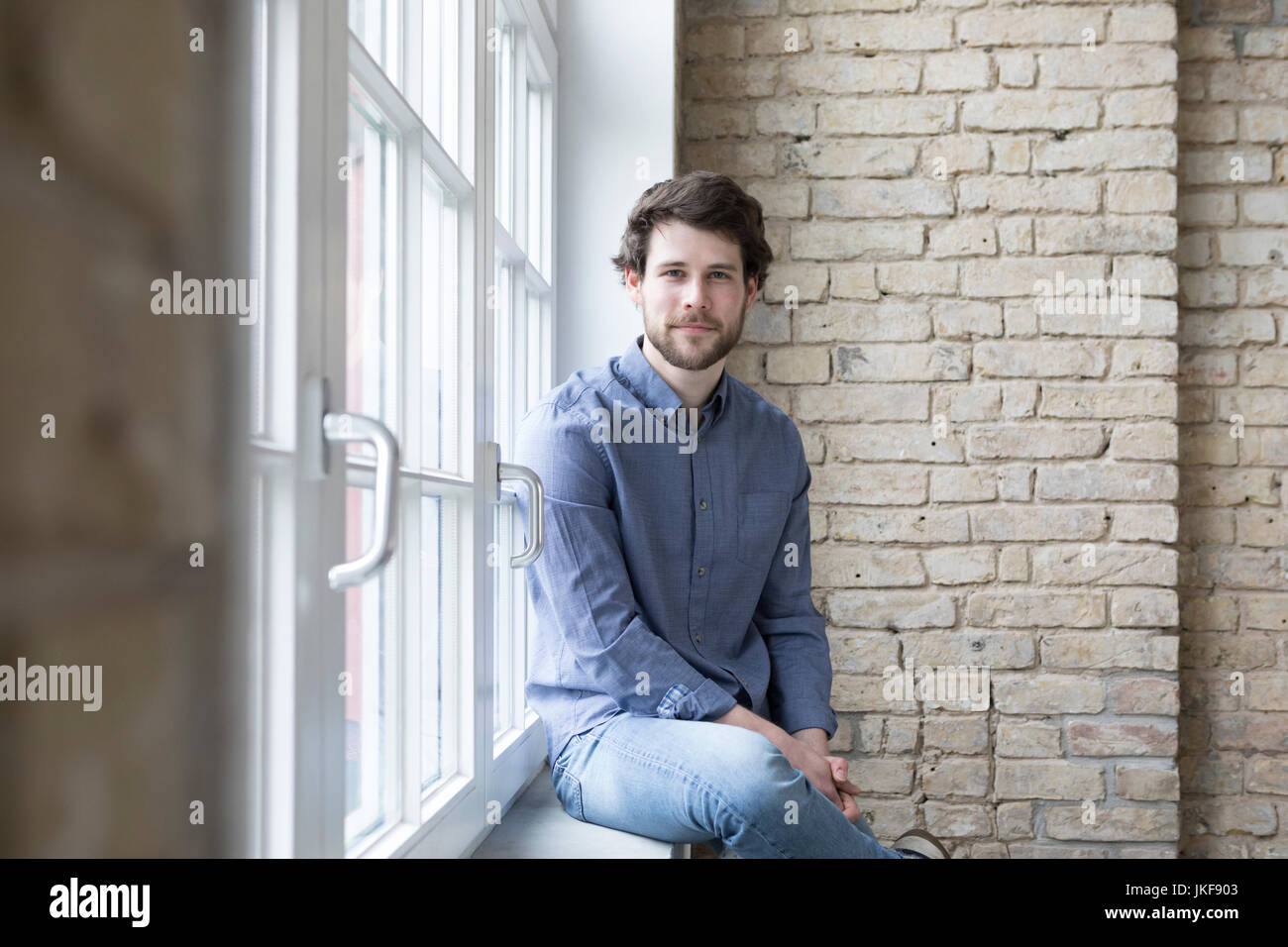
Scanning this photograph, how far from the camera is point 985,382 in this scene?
2467mm

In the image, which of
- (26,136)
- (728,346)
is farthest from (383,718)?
(728,346)

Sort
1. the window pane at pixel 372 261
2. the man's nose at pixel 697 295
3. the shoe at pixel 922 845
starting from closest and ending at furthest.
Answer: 1. the window pane at pixel 372 261
2. the man's nose at pixel 697 295
3. the shoe at pixel 922 845

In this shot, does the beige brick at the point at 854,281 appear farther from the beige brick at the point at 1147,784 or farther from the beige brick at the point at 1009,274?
the beige brick at the point at 1147,784

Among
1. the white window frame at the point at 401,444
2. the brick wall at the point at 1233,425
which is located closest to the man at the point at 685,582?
the white window frame at the point at 401,444

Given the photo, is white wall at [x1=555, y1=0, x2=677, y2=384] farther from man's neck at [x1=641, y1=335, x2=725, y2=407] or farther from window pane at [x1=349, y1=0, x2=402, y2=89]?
window pane at [x1=349, y1=0, x2=402, y2=89]

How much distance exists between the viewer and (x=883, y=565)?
8.07ft

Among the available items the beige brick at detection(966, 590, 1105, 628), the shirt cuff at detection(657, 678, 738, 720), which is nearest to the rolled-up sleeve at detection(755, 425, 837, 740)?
the shirt cuff at detection(657, 678, 738, 720)

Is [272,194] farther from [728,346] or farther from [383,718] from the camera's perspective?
[728,346]

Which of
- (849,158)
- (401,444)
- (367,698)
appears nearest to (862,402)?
(849,158)

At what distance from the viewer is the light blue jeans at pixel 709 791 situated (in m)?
1.22

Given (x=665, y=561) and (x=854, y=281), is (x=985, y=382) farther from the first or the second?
(x=665, y=561)

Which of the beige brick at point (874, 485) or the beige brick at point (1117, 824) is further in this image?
the beige brick at point (874, 485)

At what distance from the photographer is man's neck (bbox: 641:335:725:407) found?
65.7 inches
